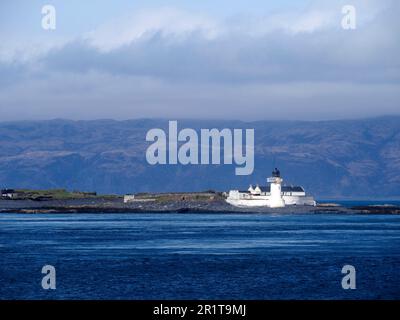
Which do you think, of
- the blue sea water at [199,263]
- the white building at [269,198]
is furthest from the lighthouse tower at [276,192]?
the blue sea water at [199,263]

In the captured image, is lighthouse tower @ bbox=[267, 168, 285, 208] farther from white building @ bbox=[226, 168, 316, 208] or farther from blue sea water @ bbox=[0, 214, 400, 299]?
blue sea water @ bbox=[0, 214, 400, 299]

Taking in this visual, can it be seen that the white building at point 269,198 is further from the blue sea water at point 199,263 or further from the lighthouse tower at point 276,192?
the blue sea water at point 199,263

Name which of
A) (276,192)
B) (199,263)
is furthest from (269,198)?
(199,263)

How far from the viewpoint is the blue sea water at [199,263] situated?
55.4 meters

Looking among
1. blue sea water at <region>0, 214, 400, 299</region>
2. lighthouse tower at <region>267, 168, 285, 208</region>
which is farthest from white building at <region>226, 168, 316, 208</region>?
blue sea water at <region>0, 214, 400, 299</region>

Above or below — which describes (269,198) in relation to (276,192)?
above

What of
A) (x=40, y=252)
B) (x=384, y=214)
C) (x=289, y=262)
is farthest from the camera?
(x=384, y=214)

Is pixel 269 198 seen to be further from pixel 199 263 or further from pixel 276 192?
pixel 199 263

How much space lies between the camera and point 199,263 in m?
69.4

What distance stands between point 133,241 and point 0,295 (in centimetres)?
3605

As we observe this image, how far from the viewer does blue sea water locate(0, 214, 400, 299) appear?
55.4 meters
